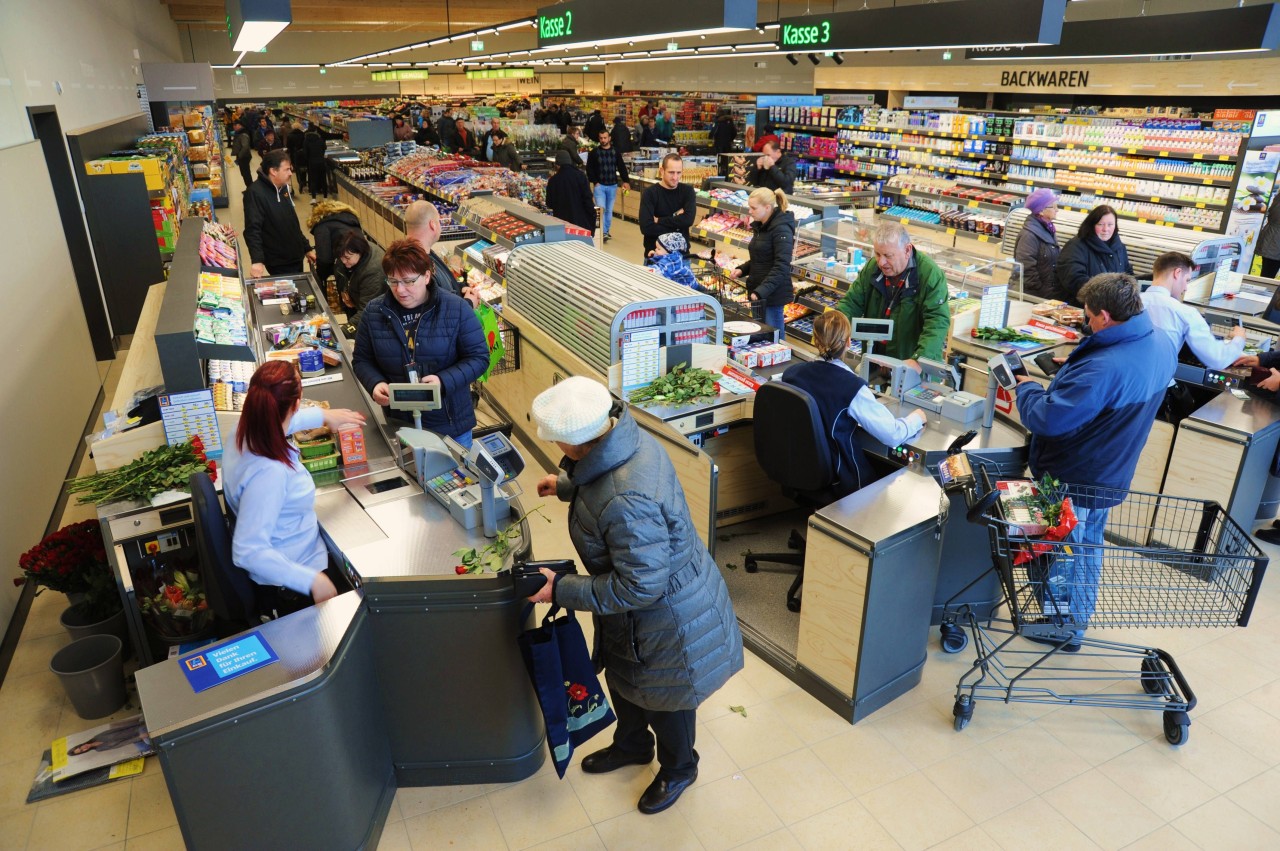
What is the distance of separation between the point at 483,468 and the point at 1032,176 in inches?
512

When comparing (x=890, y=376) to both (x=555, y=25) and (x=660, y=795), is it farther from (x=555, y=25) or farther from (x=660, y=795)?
(x=555, y=25)

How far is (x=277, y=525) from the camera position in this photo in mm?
3146

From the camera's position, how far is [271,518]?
10.2 ft

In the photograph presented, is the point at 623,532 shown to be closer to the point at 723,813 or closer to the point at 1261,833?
the point at 723,813

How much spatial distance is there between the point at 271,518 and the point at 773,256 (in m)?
5.06

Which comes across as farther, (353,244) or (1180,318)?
(353,244)

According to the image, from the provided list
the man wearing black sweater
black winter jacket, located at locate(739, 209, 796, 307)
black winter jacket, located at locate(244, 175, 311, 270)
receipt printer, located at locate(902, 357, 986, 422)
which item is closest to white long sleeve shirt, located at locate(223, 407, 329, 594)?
receipt printer, located at locate(902, 357, 986, 422)

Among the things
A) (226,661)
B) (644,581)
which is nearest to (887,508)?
(644,581)

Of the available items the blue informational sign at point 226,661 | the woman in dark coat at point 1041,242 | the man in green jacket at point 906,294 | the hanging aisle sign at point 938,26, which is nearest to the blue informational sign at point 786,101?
the hanging aisle sign at point 938,26

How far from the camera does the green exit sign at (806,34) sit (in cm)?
776

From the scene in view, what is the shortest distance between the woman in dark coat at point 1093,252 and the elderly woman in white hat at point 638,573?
515 centimetres

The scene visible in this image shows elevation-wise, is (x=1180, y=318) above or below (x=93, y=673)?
above

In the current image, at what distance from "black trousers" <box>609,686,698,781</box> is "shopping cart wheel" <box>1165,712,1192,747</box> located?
225 centimetres

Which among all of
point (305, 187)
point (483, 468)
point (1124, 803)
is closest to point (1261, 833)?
point (1124, 803)
